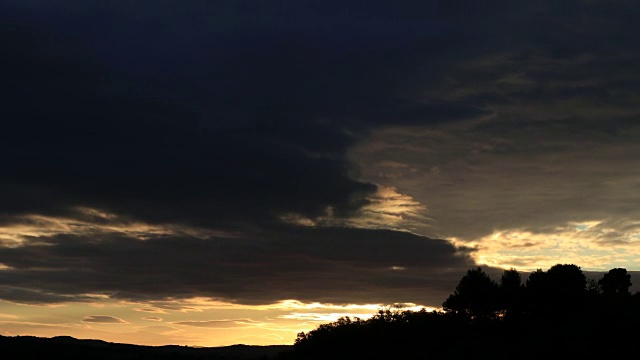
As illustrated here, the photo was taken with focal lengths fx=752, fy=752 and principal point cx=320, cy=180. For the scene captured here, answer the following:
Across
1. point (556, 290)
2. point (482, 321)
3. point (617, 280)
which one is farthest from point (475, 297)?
point (617, 280)

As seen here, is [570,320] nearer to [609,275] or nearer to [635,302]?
[635,302]

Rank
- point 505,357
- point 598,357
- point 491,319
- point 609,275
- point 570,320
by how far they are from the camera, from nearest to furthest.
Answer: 1. point 598,357
2. point 505,357
3. point 570,320
4. point 491,319
5. point 609,275

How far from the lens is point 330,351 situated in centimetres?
10169

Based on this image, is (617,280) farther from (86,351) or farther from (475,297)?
(86,351)

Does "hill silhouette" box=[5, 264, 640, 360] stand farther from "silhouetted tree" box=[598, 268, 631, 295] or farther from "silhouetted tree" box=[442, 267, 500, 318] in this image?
"silhouetted tree" box=[598, 268, 631, 295]

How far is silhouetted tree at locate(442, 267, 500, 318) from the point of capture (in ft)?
333

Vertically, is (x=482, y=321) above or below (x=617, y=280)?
below

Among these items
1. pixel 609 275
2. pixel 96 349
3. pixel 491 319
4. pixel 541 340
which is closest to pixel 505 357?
pixel 541 340

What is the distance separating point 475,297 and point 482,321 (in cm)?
339

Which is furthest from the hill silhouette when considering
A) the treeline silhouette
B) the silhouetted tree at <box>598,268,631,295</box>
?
the silhouetted tree at <box>598,268,631,295</box>

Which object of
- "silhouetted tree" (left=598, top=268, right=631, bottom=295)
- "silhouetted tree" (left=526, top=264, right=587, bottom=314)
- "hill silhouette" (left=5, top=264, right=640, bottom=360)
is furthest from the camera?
"silhouetted tree" (left=598, top=268, right=631, bottom=295)

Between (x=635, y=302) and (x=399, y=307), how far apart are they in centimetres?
3097

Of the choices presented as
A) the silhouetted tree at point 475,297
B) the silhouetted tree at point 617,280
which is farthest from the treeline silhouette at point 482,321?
the silhouetted tree at point 617,280

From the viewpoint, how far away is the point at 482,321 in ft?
329
